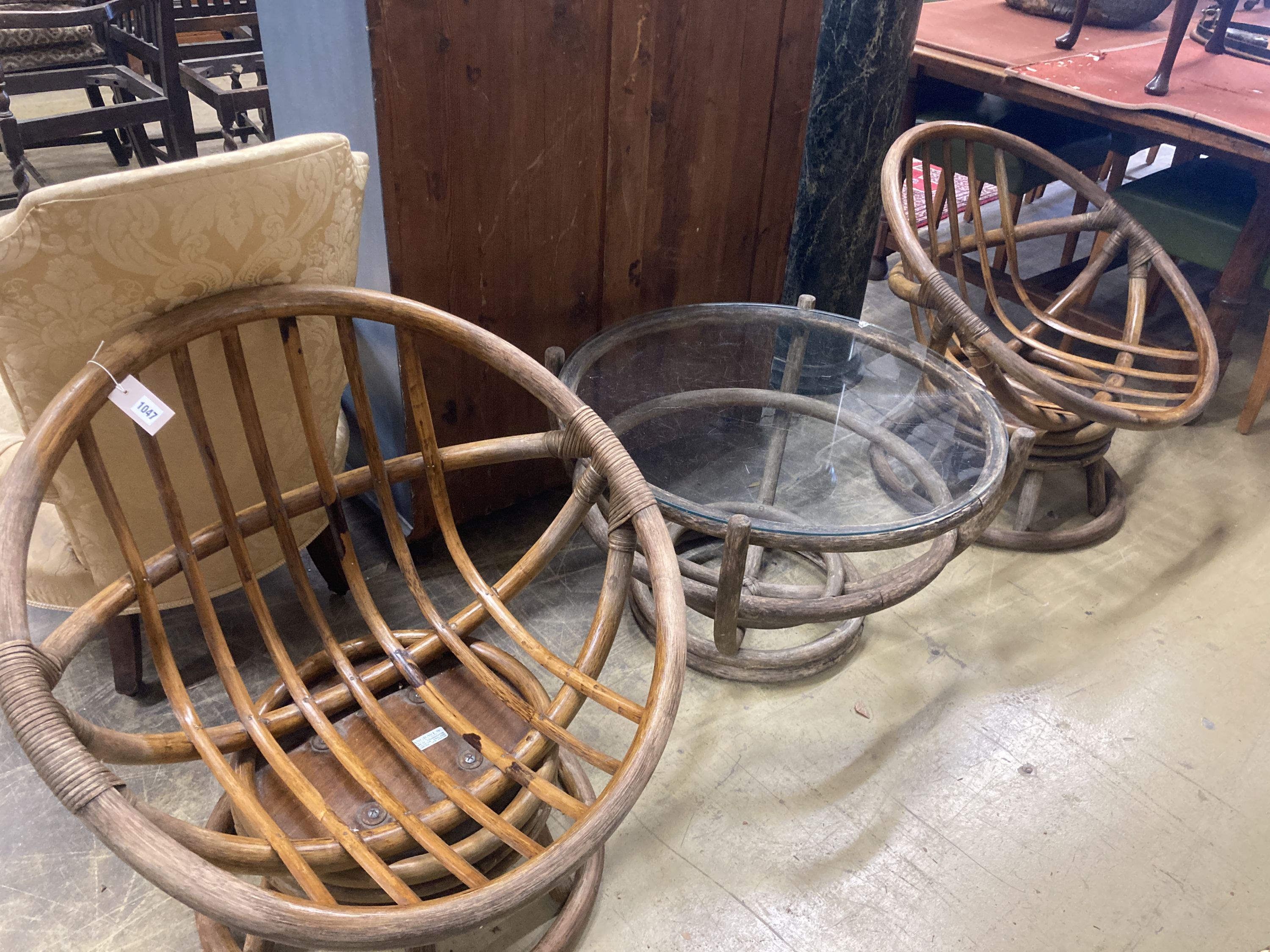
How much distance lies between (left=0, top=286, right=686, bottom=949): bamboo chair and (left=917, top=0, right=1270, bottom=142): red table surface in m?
2.06

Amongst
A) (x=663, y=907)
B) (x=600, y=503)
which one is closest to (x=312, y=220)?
(x=600, y=503)

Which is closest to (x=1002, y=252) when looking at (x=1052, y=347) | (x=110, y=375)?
(x=1052, y=347)

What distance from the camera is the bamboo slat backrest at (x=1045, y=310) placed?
1718 millimetres

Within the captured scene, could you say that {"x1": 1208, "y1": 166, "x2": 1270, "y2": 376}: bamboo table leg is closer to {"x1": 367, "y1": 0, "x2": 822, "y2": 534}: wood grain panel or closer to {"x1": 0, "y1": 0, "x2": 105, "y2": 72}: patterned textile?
{"x1": 367, "y1": 0, "x2": 822, "y2": 534}: wood grain panel

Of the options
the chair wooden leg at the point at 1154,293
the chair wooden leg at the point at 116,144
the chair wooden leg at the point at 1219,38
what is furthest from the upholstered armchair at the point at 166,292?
the chair wooden leg at the point at 116,144

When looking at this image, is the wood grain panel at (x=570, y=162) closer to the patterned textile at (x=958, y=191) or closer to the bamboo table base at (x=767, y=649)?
the bamboo table base at (x=767, y=649)

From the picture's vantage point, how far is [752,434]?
167 cm

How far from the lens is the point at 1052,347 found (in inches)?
85.9

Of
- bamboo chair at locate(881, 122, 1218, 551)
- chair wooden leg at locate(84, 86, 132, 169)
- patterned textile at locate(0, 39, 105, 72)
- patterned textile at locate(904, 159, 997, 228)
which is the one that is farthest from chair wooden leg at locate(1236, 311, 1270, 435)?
chair wooden leg at locate(84, 86, 132, 169)

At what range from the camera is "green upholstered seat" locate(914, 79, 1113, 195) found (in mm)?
2842

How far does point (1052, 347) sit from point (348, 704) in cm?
185

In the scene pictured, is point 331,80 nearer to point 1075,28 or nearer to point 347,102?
point 347,102

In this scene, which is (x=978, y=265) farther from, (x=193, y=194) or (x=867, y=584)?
(x=193, y=194)

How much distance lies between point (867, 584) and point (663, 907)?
1.96ft
